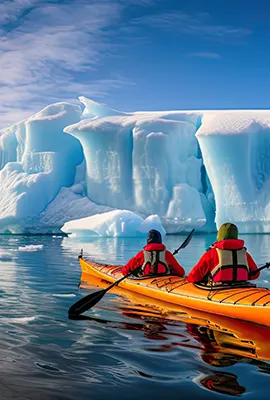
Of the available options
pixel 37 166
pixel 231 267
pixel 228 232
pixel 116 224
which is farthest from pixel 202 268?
pixel 37 166

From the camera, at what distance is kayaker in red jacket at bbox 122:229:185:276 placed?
23.7 feet

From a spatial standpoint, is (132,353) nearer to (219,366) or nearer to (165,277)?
(219,366)

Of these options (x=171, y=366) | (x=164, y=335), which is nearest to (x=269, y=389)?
(x=171, y=366)

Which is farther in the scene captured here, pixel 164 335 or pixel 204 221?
pixel 204 221

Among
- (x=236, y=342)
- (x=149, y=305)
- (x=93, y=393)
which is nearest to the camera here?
(x=93, y=393)

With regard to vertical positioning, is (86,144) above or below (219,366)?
above

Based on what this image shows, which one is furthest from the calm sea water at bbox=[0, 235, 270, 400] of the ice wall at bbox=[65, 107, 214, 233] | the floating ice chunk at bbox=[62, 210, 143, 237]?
the ice wall at bbox=[65, 107, 214, 233]

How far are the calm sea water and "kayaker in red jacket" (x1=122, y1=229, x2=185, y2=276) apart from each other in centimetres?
84

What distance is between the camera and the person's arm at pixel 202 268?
587 cm

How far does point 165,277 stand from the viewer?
7281mm

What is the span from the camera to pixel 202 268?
6.02 metres

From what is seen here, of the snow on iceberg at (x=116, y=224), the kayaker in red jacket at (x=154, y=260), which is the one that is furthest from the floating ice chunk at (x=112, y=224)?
the kayaker in red jacket at (x=154, y=260)

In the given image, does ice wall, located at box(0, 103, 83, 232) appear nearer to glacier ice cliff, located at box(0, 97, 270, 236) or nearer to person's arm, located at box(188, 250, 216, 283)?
glacier ice cliff, located at box(0, 97, 270, 236)

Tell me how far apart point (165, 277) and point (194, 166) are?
21.6 meters
